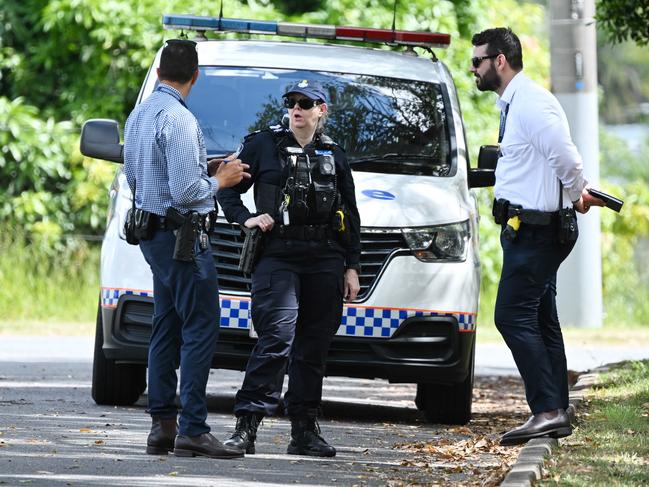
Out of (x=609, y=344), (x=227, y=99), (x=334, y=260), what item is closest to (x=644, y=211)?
(x=609, y=344)

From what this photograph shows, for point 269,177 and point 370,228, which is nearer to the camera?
point 269,177

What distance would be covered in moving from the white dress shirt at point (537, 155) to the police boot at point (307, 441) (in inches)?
59.7

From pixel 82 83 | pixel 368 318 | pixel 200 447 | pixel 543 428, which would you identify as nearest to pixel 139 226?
pixel 200 447

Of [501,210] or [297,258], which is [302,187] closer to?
[297,258]

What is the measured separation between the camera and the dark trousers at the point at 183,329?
24.3 ft

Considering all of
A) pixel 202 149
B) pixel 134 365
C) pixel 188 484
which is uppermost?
pixel 202 149

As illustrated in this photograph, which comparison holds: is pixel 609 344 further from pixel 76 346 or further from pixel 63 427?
pixel 63 427

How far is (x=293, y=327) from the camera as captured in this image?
7.83 meters

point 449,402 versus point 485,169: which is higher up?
point 485,169

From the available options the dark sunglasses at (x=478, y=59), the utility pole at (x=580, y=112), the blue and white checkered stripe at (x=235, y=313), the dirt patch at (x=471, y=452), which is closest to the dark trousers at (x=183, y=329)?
the dirt patch at (x=471, y=452)

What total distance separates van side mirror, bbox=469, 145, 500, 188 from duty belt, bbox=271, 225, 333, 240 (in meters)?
2.13

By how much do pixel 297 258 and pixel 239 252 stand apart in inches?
48.9

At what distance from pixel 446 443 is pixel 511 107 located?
71.2 inches

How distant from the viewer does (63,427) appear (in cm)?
848
